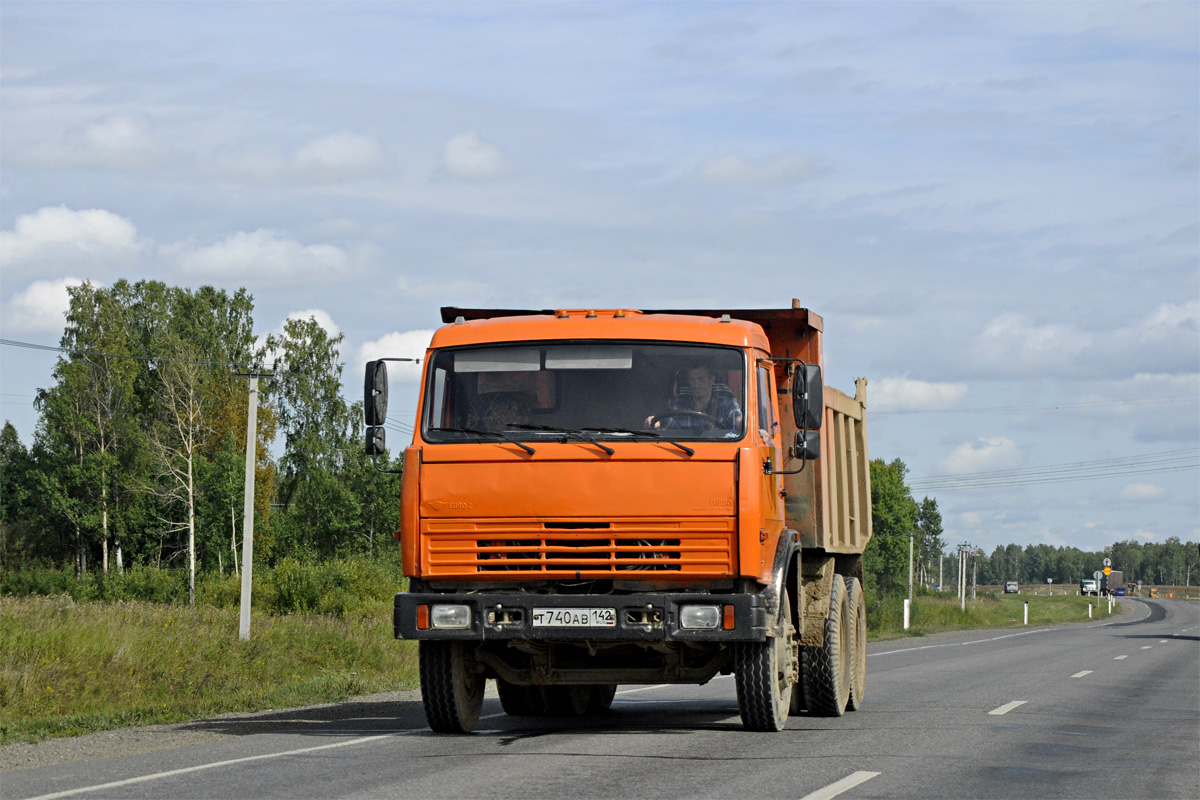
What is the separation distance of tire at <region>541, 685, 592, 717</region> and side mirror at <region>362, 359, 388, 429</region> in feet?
13.1

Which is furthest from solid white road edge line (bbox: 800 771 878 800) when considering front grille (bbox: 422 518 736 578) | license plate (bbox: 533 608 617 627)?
license plate (bbox: 533 608 617 627)

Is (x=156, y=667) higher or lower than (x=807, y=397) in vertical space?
lower

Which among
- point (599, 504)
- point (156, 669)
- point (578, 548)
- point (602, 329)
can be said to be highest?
point (602, 329)

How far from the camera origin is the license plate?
9.78 metres

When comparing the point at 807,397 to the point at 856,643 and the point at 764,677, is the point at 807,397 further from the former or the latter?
the point at 856,643

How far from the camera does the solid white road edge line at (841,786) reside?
785cm

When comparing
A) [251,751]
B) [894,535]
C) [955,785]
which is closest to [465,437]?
[251,751]

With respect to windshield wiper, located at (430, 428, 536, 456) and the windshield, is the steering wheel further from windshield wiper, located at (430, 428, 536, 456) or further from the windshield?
windshield wiper, located at (430, 428, 536, 456)

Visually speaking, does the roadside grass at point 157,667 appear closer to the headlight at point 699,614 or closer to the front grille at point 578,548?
the front grille at point 578,548

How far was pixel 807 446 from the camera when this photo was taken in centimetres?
1080

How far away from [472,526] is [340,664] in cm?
1162

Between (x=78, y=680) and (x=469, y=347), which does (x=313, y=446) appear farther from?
(x=469, y=347)

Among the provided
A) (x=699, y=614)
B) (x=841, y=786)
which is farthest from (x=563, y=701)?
(x=841, y=786)

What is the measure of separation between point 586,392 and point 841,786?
3472 millimetres
